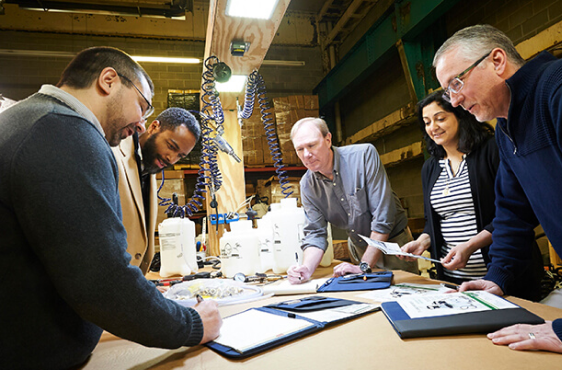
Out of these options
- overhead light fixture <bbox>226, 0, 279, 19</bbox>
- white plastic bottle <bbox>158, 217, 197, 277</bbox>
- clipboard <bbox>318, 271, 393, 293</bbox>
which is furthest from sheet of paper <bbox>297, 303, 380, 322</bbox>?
overhead light fixture <bbox>226, 0, 279, 19</bbox>

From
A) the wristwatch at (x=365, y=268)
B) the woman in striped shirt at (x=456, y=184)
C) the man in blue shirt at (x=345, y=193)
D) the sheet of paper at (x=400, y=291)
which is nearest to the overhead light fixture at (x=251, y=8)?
the man in blue shirt at (x=345, y=193)

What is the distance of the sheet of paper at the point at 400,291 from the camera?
120 centimetres

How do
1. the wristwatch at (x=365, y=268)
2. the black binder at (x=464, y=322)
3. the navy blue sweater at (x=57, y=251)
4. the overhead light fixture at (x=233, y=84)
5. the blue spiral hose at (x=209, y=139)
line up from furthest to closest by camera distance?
1. the overhead light fixture at (x=233, y=84)
2. the blue spiral hose at (x=209, y=139)
3. the wristwatch at (x=365, y=268)
4. the black binder at (x=464, y=322)
5. the navy blue sweater at (x=57, y=251)

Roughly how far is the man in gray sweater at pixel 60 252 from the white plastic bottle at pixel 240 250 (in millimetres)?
1070

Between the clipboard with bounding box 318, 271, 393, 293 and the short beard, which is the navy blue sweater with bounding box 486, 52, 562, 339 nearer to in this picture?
the clipboard with bounding box 318, 271, 393, 293

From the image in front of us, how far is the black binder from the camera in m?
0.79

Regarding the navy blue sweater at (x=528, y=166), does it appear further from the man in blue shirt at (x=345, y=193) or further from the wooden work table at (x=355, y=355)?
the man in blue shirt at (x=345, y=193)

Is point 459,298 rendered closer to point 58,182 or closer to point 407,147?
point 58,182

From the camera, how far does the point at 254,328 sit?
36.6 inches

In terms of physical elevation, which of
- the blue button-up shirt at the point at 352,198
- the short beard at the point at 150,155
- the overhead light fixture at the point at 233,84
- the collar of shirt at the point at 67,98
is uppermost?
the overhead light fixture at the point at 233,84

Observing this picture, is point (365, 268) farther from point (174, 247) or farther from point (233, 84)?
point (233, 84)

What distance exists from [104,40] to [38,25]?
3.37 feet

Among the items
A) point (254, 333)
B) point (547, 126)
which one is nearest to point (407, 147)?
point (547, 126)

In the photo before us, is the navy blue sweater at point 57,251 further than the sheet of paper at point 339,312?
No
